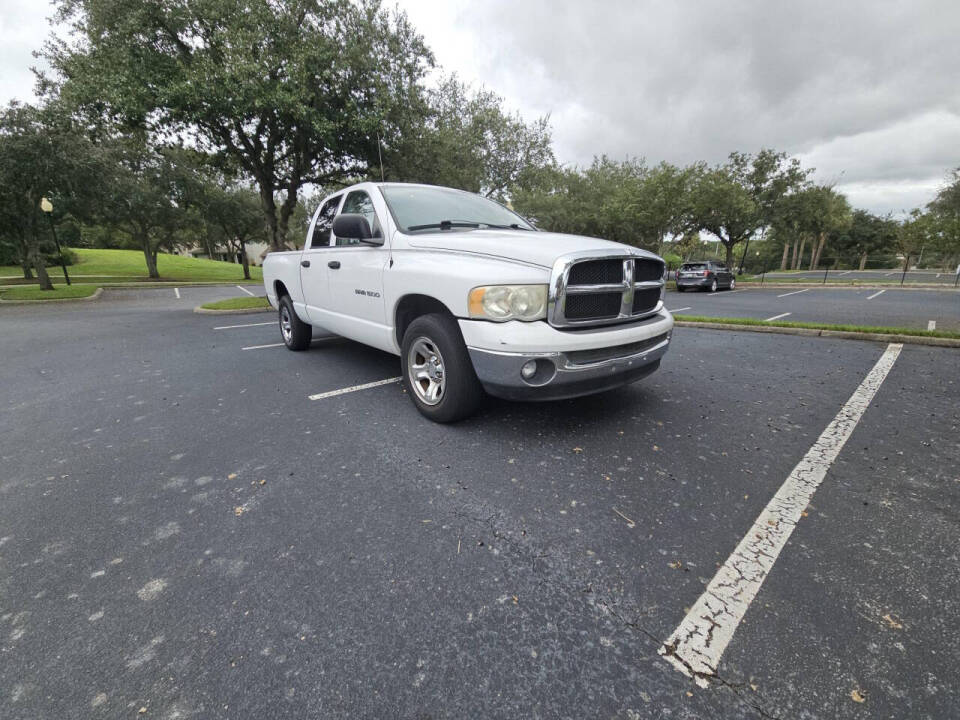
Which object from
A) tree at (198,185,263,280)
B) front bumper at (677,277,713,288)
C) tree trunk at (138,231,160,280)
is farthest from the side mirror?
tree trunk at (138,231,160,280)

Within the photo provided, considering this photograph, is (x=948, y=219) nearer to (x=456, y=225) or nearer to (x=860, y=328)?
(x=860, y=328)

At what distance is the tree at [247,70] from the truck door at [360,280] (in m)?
7.13

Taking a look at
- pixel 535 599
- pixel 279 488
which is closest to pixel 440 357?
pixel 279 488

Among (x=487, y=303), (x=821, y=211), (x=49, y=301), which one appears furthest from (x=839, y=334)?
(x=821, y=211)

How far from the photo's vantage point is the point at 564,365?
8.87 feet

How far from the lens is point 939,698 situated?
1251 millimetres

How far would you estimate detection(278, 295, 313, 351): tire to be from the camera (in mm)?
5730

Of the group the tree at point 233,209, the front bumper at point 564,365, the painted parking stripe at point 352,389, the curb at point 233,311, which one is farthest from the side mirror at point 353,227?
the tree at point 233,209

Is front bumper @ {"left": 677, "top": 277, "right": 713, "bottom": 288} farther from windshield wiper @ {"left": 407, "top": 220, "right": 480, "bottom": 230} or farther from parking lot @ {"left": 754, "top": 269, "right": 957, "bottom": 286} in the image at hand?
windshield wiper @ {"left": 407, "top": 220, "right": 480, "bottom": 230}

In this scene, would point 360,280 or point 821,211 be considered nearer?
point 360,280

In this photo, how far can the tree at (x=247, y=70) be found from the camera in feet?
30.1

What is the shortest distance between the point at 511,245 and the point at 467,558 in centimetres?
209

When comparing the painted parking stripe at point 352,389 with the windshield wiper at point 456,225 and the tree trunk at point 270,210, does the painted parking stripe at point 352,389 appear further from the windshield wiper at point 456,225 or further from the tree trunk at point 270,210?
the tree trunk at point 270,210

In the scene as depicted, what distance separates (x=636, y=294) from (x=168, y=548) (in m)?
3.33
